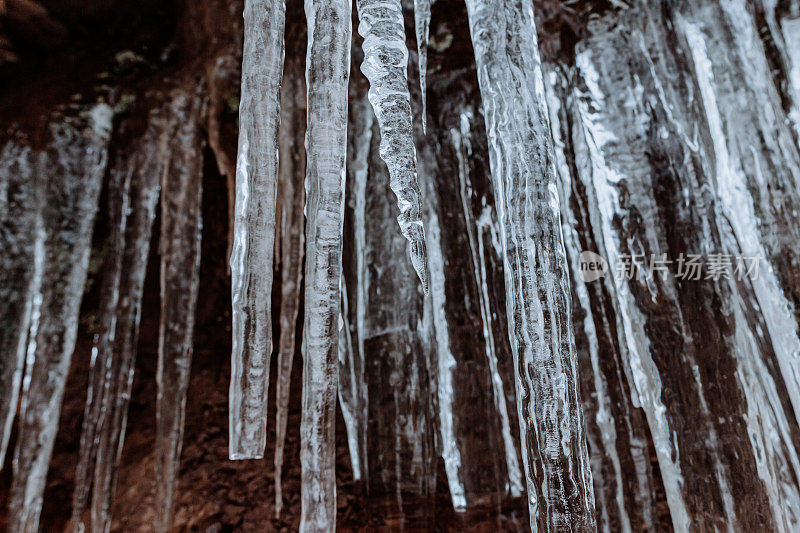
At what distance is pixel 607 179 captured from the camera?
119cm

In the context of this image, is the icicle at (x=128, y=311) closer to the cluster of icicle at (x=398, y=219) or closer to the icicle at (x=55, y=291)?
the icicle at (x=55, y=291)

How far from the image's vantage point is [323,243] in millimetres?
856

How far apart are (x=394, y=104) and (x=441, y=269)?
585 millimetres

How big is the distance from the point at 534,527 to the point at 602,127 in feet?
2.90

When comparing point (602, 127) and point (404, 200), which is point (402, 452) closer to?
point (404, 200)

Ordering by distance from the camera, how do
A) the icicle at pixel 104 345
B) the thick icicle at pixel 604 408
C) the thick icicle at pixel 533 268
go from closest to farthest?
the thick icicle at pixel 533 268, the thick icicle at pixel 604 408, the icicle at pixel 104 345

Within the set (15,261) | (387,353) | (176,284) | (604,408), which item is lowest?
(604,408)

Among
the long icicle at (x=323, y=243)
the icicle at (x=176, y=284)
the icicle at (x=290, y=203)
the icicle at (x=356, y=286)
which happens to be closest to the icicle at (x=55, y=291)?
the icicle at (x=176, y=284)

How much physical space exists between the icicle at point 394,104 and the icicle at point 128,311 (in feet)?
2.93

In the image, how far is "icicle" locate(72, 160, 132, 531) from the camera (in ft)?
4.50

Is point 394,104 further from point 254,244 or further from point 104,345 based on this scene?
point 104,345

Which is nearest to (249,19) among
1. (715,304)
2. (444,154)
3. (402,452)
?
(444,154)

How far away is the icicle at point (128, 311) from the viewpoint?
134cm

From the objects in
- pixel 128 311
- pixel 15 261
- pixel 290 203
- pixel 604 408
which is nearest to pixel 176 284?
pixel 128 311
